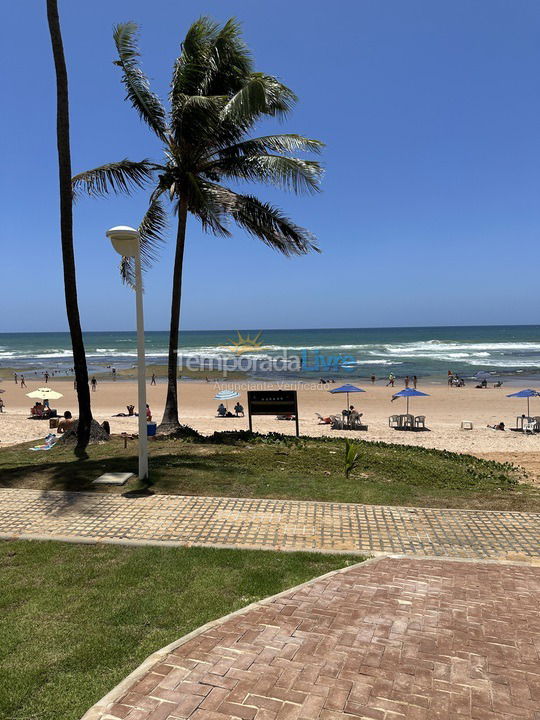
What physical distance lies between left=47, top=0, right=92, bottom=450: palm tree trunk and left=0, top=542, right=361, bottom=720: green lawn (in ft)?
19.1

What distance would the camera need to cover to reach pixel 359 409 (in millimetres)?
26828

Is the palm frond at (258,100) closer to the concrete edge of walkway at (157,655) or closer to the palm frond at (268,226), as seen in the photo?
the palm frond at (268,226)

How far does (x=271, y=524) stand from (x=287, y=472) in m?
2.83

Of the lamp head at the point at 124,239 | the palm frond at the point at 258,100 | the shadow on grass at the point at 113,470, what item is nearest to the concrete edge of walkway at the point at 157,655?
the shadow on grass at the point at 113,470

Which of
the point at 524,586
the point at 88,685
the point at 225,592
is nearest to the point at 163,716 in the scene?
the point at 88,685

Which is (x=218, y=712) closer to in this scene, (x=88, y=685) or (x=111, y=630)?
(x=88, y=685)

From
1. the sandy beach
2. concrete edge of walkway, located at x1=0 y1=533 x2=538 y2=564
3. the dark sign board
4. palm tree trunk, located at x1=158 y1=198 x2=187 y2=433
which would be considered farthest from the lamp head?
the sandy beach

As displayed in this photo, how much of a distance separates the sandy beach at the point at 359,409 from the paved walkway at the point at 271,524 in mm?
7202

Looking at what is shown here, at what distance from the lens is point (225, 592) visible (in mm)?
4031

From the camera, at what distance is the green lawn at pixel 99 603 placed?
285 cm

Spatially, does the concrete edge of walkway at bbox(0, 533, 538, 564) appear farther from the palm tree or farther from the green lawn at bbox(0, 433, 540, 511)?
the palm tree

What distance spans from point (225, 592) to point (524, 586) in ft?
9.01

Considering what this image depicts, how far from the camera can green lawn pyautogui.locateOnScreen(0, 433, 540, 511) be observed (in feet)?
23.2

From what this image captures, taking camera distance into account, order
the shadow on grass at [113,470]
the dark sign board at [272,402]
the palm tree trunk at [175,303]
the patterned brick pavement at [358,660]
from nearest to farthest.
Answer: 1. the patterned brick pavement at [358,660]
2. the shadow on grass at [113,470]
3. the palm tree trunk at [175,303]
4. the dark sign board at [272,402]
